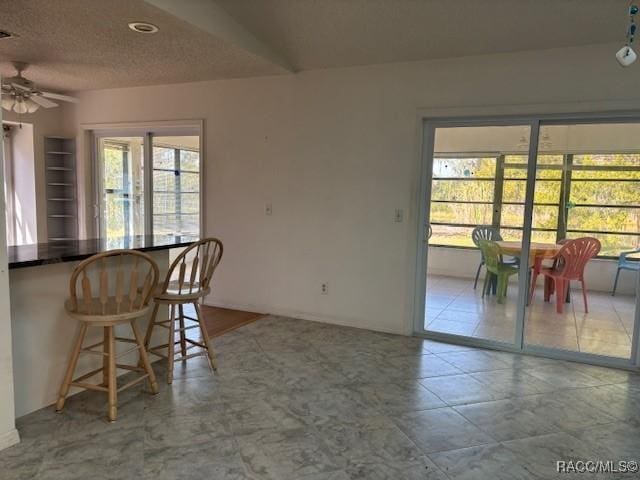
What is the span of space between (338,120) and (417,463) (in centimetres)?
306

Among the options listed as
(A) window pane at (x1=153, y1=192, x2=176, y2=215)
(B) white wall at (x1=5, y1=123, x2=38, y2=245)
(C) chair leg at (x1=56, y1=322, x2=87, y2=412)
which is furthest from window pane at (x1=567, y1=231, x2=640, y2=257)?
(B) white wall at (x1=5, y1=123, x2=38, y2=245)

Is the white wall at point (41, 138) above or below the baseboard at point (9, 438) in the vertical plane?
above

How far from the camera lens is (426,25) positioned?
337 centimetres

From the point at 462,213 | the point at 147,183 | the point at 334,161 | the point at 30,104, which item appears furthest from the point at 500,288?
the point at 30,104

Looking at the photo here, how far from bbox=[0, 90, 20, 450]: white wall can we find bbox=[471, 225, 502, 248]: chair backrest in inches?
134

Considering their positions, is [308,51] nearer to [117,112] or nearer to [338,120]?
[338,120]

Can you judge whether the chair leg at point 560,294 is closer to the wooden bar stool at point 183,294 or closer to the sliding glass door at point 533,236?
the sliding glass door at point 533,236

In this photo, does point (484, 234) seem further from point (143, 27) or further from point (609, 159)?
point (143, 27)

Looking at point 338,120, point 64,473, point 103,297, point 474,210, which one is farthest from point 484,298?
point 64,473

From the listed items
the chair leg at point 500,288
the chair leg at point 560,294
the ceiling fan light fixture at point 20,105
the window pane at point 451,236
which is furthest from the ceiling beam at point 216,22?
the chair leg at point 560,294

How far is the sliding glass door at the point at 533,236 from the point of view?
357 cm

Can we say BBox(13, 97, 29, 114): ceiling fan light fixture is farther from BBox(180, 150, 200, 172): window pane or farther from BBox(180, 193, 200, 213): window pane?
BBox(180, 193, 200, 213): window pane

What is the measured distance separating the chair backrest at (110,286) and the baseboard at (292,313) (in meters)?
1.84

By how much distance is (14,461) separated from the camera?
212cm
